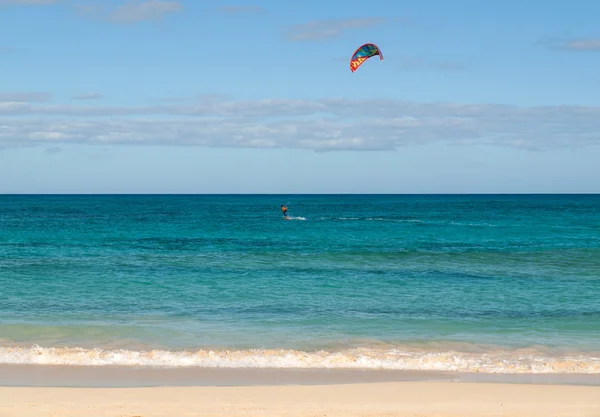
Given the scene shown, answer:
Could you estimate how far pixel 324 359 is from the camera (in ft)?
48.2

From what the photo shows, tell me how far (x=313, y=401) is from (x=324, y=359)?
10.8 ft

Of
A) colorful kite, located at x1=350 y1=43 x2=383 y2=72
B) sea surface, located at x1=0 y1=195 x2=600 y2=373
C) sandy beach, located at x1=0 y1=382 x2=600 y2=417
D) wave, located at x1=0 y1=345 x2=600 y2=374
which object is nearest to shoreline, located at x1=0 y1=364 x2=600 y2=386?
wave, located at x1=0 y1=345 x2=600 y2=374

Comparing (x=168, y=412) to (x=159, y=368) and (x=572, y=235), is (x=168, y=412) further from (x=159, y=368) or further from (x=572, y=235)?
(x=572, y=235)

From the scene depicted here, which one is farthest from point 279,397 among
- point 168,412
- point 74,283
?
point 74,283

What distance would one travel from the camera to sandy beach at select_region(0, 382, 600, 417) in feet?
35.7

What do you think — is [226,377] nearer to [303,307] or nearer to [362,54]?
[303,307]

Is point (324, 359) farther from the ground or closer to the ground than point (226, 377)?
farther from the ground

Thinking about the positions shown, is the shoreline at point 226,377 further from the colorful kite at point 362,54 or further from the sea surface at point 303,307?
the colorful kite at point 362,54

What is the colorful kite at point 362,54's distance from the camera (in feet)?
87.4

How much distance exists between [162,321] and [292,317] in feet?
11.3

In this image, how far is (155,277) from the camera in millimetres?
25656

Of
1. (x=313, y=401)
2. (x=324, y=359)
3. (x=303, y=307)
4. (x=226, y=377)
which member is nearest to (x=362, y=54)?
(x=303, y=307)

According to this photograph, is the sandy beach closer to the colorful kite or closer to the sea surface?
the sea surface

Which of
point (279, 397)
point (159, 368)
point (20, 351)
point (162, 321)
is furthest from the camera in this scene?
point (162, 321)
